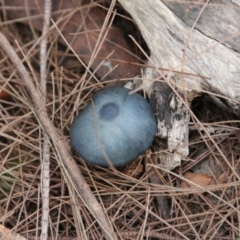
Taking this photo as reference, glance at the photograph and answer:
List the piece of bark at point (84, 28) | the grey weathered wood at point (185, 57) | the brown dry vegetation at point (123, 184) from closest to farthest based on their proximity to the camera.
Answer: the grey weathered wood at point (185, 57), the brown dry vegetation at point (123, 184), the piece of bark at point (84, 28)

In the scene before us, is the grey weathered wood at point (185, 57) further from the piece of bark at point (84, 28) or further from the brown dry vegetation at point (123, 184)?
the piece of bark at point (84, 28)

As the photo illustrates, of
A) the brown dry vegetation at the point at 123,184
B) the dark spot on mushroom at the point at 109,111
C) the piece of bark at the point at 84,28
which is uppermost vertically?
the piece of bark at the point at 84,28

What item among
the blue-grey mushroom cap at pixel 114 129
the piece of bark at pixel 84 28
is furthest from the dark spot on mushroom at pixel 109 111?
the piece of bark at pixel 84 28

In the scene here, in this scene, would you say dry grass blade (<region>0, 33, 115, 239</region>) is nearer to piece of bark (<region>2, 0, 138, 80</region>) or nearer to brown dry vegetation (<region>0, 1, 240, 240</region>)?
brown dry vegetation (<region>0, 1, 240, 240</region>)

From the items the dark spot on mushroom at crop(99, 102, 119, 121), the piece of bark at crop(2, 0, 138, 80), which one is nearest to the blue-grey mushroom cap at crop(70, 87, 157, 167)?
the dark spot on mushroom at crop(99, 102, 119, 121)

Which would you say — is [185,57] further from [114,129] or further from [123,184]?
[123,184]

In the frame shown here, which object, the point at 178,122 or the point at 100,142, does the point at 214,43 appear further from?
the point at 100,142
